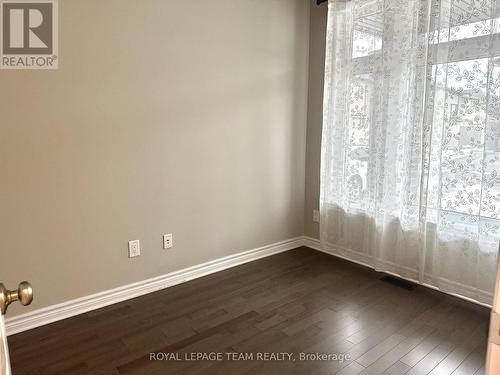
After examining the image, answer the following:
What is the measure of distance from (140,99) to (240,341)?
72.0 inches

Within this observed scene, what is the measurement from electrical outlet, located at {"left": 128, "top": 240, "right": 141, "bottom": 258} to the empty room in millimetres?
13

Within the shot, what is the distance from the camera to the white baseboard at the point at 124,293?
2292 millimetres

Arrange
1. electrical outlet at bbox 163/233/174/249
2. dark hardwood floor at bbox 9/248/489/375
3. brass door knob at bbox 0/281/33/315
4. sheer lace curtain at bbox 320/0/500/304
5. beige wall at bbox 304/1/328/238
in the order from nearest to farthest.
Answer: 1. brass door knob at bbox 0/281/33/315
2. dark hardwood floor at bbox 9/248/489/375
3. sheer lace curtain at bbox 320/0/500/304
4. electrical outlet at bbox 163/233/174/249
5. beige wall at bbox 304/1/328/238

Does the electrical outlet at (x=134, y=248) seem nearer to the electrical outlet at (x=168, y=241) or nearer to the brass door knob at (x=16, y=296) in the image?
the electrical outlet at (x=168, y=241)

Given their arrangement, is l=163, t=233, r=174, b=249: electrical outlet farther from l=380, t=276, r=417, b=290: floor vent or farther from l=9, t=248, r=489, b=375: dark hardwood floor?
l=380, t=276, r=417, b=290: floor vent

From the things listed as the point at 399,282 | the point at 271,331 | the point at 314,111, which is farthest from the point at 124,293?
the point at 314,111

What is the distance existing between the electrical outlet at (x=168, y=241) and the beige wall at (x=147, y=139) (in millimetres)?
41

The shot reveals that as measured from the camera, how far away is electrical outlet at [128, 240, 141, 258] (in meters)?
2.70

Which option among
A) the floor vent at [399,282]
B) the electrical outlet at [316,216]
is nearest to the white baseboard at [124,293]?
the electrical outlet at [316,216]

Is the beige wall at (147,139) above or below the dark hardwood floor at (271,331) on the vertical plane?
above

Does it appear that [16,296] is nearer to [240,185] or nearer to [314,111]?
[240,185]

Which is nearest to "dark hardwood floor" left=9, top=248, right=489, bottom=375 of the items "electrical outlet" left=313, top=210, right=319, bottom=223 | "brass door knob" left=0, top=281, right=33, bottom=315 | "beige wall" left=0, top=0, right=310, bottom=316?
"beige wall" left=0, top=0, right=310, bottom=316

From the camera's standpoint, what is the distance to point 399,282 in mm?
3010

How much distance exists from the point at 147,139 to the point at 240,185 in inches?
39.5
